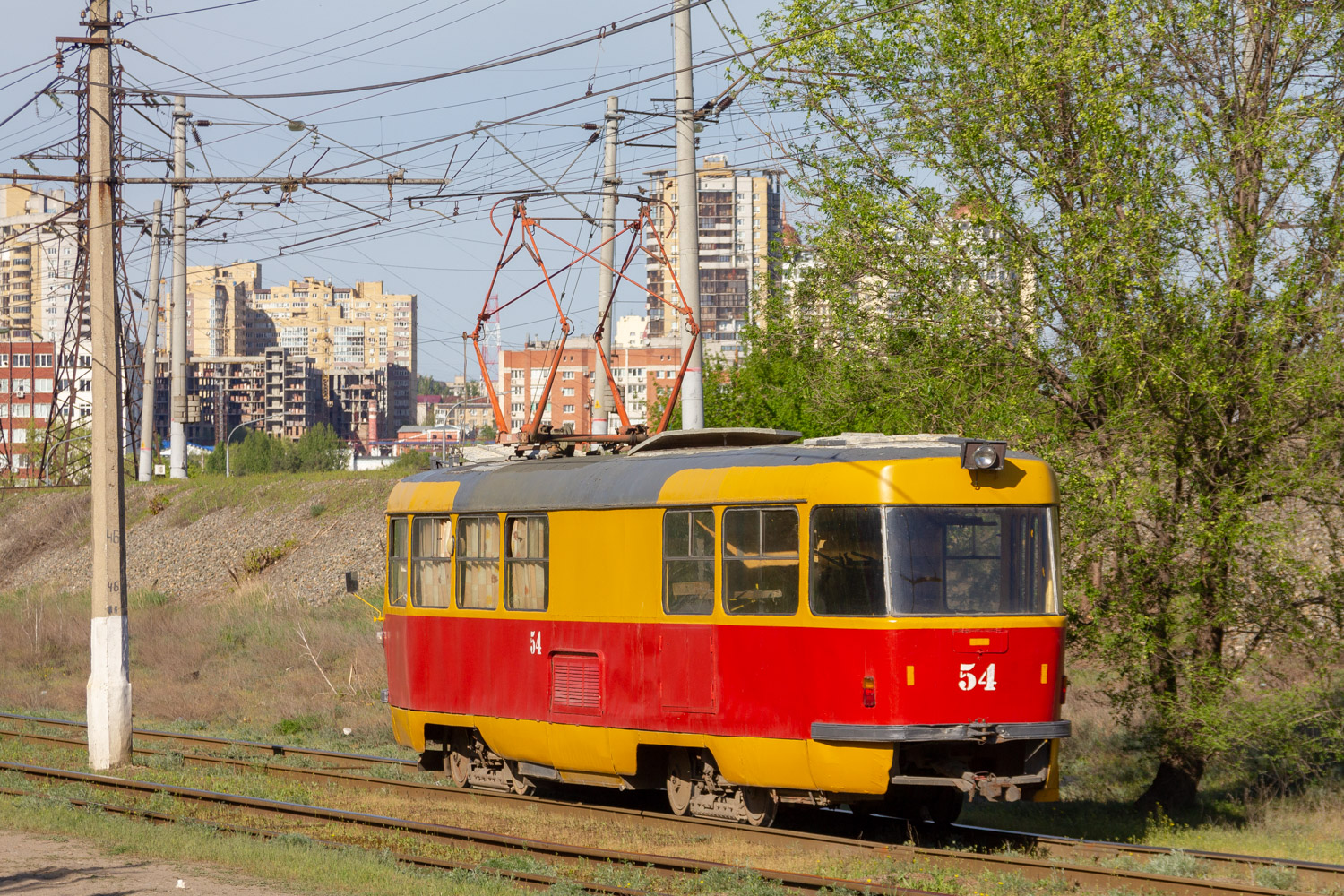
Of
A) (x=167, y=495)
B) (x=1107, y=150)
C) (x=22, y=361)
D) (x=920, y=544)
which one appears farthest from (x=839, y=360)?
(x=22, y=361)

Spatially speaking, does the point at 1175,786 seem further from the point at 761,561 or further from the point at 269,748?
the point at 269,748

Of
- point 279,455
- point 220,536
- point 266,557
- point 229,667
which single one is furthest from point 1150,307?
point 279,455

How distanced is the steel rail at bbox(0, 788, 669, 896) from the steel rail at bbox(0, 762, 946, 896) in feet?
1.96

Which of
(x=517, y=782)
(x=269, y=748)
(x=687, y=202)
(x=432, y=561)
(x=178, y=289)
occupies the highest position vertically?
(x=178, y=289)

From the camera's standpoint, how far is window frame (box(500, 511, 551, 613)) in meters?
13.1

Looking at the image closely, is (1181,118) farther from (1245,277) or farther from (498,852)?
(498,852)

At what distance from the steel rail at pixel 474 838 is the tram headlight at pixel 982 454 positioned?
123 inches

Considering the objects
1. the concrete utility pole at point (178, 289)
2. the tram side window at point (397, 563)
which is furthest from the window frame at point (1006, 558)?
the concrete utility pole at point (178, 289)

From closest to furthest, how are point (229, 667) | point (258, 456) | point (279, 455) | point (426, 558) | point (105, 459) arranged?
point (426, 558) < point (105, 459) < point (229, 667) < point (258, 456) < point (279, 455)

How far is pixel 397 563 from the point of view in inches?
613

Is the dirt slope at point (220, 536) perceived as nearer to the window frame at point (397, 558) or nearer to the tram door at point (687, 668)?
the window frame at point (397, 558)

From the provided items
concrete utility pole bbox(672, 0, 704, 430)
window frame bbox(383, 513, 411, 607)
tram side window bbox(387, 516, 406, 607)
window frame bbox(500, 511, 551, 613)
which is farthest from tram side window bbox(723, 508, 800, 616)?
tram side window bbox(387, 516, 406, 607)

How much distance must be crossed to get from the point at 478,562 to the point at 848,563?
476cm

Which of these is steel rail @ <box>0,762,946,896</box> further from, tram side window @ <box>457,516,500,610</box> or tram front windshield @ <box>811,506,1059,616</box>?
tram side window @ <box>457,516,500,610</box>
